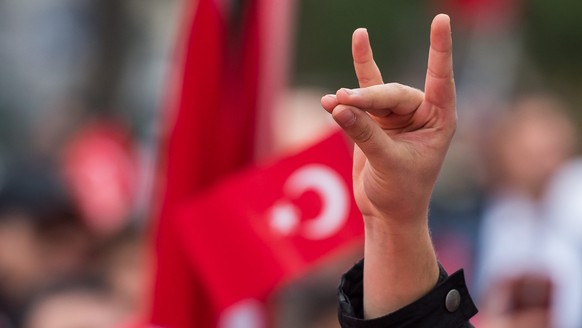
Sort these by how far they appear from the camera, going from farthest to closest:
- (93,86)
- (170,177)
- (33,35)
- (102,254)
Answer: (33,35) → (93,86) → (102,254) → (170,177)

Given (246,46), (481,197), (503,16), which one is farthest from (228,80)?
(503,16)

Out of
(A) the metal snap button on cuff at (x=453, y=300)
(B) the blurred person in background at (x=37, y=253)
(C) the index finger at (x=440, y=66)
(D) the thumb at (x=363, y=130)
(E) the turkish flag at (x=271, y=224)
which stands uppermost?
(B) the blurred person in background at (x=37, y=253)

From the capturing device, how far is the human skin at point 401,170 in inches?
80.6

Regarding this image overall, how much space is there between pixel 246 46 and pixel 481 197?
2.80 meters

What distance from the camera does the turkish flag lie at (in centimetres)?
315

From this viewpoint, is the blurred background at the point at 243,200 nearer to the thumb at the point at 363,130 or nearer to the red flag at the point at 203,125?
the red flag at the point at 203,125

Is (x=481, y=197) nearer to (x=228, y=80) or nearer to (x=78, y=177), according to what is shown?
(x=78, y=177)

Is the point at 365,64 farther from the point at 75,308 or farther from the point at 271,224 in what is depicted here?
the point at 75,308

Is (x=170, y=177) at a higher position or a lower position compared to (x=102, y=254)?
lower

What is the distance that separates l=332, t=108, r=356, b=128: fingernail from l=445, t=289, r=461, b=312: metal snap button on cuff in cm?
36

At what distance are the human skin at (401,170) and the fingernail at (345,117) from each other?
56 millimetres

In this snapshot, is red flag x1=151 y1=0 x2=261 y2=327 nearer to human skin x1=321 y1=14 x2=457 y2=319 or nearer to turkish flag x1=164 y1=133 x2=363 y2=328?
turkish flag x1=164 y1=133 x2=363 y2=328

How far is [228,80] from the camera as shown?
3605 millimetres

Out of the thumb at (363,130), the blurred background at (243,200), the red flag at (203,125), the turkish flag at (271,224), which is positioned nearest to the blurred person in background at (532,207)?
the blurred background at (243,200)
